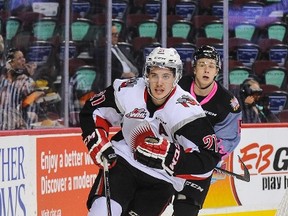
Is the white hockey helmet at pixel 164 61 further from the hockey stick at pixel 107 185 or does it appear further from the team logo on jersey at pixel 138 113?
the hockey stick at pixel 107 185

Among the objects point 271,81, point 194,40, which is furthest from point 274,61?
point 194,40

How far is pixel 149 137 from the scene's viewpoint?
168 inches

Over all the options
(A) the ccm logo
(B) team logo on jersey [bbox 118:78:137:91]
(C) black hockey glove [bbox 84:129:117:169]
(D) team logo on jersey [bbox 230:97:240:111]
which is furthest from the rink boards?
(A) the ccm logo

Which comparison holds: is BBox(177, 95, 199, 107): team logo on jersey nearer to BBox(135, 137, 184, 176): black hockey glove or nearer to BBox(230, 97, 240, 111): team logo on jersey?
BBox(135, 137, 184, 176): black hockey glove

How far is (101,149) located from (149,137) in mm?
368

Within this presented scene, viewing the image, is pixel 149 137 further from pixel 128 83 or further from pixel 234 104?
pixel 234 104

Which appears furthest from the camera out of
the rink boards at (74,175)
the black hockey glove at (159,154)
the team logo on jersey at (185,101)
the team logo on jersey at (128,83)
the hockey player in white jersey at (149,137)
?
the rink boards at (74,175)

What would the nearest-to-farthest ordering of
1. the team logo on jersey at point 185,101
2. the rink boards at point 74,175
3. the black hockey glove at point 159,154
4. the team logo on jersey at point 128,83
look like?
the black hockey glove at point 159,154, the team logo on jersey at point 185,101, the team logo on jersey at point 128,83, the rink boards at point 74,175

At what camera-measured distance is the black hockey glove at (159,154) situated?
4219mm

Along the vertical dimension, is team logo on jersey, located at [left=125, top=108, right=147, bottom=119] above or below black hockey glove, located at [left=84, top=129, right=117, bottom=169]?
above

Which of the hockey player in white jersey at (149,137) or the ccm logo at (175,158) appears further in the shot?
the hockey player in white jersey at (149,137)

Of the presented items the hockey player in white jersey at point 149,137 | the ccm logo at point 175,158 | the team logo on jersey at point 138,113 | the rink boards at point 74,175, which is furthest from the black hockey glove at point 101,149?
the rink boards at point 74,175

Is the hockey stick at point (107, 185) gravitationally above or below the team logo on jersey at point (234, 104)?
below

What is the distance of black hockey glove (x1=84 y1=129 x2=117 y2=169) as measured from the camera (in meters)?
4.52
